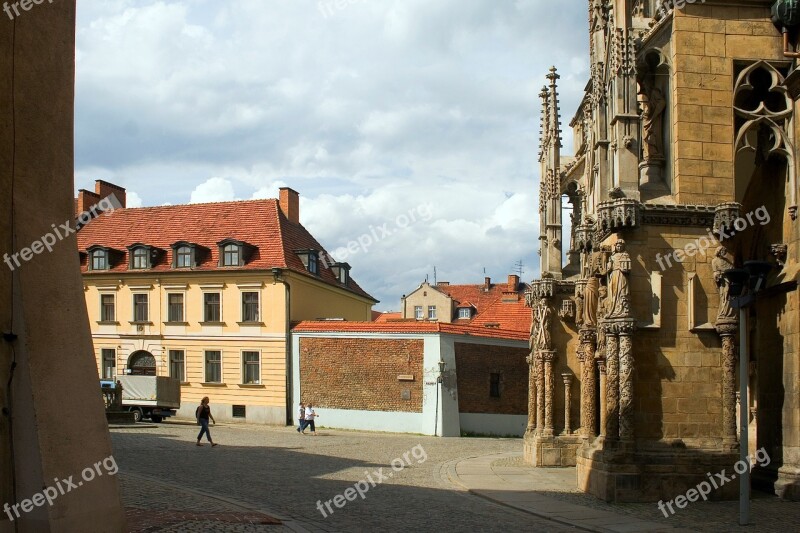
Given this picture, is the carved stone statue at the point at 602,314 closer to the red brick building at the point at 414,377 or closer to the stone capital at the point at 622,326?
the stone capital at the point at 622,326

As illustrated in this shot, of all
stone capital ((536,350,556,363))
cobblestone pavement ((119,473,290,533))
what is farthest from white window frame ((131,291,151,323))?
cobblestone pavement ((119,473,290,533))

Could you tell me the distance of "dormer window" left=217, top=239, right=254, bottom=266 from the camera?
4441cm

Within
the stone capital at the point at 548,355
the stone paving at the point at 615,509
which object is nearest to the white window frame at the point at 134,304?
the stone capital at the point at 548,355

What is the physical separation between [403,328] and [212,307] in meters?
10.4

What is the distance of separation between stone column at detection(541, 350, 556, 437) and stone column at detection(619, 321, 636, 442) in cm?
861

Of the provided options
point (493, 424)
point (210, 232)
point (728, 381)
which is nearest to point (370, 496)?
point (728, 381)

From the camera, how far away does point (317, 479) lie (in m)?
19.3

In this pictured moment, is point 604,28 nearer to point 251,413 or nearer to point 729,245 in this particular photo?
point 729,245

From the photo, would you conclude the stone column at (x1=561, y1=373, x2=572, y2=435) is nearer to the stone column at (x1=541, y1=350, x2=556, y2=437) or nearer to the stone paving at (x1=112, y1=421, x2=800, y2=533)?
the stone column at (x1=541, y1=350, x2=556, y2=437)

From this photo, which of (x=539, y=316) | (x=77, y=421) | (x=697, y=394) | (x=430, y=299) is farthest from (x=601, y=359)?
(x=430, y=299)

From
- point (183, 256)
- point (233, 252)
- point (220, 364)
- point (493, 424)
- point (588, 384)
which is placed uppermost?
point (233, 252)

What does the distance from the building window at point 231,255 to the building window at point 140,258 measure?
14.1ft

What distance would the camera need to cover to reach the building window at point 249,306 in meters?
43.7

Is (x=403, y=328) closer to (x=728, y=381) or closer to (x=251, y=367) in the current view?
(x=251, y=367)
